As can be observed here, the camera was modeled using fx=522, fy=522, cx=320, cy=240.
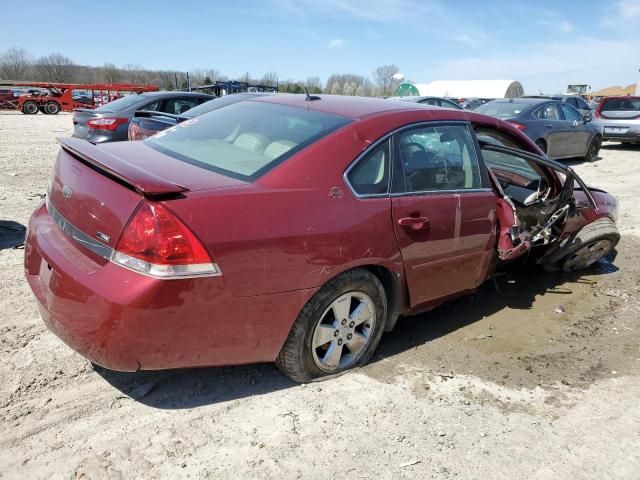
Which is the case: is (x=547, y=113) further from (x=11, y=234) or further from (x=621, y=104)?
(x=11, y=234)

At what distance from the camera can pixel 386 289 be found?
3256 mm

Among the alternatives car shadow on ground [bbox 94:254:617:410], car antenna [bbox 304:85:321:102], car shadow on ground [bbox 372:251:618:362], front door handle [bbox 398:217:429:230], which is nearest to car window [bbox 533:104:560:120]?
car shadow on ground [bbox 372:251:618:362]

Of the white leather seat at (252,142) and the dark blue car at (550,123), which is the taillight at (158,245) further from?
the dark blue car at (550,123)

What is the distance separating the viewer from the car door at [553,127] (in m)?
11.7

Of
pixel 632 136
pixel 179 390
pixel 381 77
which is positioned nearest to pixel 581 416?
pixel 179 390

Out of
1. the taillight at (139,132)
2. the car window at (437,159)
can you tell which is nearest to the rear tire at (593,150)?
the taillight at (139,132)

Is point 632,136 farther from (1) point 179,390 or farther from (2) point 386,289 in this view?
(1) point 179,390

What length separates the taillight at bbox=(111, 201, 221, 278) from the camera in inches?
90.1

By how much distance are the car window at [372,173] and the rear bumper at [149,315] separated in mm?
705

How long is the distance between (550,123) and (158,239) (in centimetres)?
1150

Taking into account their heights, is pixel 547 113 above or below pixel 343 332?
above

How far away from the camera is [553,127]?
39.0 ft

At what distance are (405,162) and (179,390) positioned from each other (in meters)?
1.88

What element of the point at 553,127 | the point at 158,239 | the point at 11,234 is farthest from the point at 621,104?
the point at 158,239
